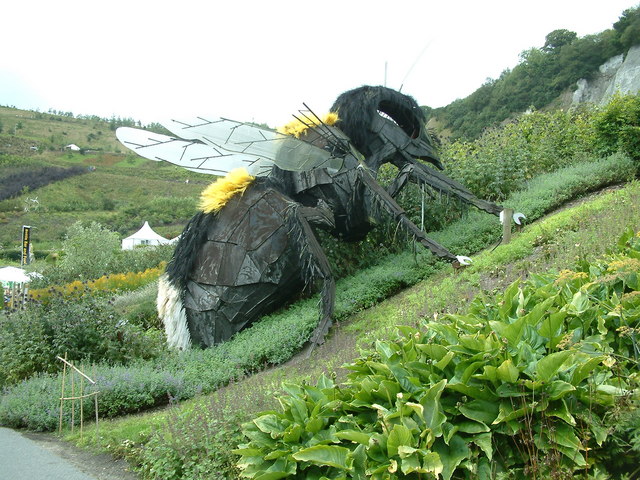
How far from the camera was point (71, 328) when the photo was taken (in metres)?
8.14

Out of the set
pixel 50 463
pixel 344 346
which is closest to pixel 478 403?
pixel 344 346

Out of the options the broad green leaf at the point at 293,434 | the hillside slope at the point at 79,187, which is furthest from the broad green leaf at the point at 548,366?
the hillside slope at the point at 79,187

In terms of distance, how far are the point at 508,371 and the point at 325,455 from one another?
1154 mm

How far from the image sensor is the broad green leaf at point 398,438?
9.54 ft

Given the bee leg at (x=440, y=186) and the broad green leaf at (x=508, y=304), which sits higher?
the bee leg at (x=440, y=186)

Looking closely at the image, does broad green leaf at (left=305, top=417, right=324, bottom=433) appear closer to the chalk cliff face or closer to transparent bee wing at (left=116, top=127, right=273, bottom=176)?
transparent bee wing at (left=116, top=127, right=273, bottom=176)

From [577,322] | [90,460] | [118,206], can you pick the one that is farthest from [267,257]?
[118,206]

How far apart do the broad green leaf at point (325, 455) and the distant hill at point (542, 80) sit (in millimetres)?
31283

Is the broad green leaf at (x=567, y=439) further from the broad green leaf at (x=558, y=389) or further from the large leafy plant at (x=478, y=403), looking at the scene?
the broad green leaf at (x=558, y=389)

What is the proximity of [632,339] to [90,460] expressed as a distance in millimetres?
4605

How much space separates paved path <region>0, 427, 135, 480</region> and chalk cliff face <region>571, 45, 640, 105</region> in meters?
33.8

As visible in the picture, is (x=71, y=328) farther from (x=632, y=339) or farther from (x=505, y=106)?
→ (x=505, y=106)

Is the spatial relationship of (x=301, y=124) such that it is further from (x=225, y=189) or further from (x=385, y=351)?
(x=385, y=351)

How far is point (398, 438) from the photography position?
293 cm
